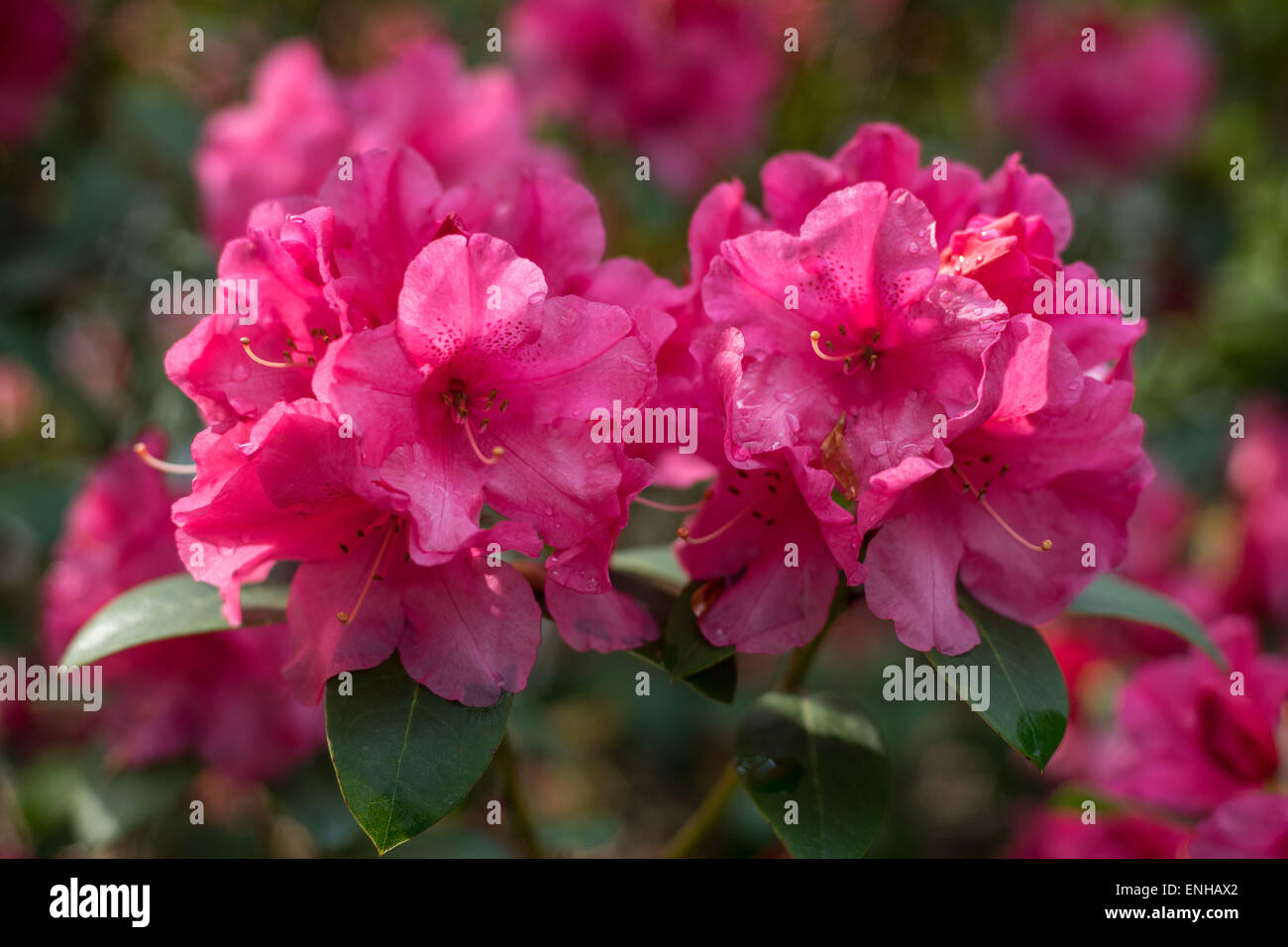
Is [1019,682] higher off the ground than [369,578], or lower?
lower

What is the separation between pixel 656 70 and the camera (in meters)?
2.48

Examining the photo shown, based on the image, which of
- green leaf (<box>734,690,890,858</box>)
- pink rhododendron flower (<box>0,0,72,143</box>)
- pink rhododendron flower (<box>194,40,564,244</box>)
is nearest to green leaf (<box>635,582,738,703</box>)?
green leaf (<box>734,690,890,858</box>)

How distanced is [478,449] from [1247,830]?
89cm

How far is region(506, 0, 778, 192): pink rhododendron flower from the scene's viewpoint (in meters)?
2.47

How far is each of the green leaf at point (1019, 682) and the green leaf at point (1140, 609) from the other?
0.19 metres

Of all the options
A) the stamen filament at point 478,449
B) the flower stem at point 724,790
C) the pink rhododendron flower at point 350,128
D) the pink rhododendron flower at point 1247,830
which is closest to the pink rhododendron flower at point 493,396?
the stamen filament at point 478,449

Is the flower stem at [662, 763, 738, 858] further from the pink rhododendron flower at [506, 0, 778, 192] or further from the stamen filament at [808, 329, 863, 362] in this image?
the pink rhododendron flower at [506, 0, 778, 192]

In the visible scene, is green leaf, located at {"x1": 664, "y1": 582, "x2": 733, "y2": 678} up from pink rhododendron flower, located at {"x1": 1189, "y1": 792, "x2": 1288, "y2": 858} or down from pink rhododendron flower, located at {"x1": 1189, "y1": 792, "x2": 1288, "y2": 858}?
up

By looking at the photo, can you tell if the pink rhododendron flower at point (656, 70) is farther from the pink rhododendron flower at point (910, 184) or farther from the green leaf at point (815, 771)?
the green leaf at point (815, 771)

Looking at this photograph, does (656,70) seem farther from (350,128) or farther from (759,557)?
(759,557)

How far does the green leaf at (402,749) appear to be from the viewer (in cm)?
95

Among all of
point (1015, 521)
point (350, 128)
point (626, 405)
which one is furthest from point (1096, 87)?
point (626, 405)

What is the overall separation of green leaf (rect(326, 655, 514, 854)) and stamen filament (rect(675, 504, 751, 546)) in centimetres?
21

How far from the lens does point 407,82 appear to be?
1.91m
